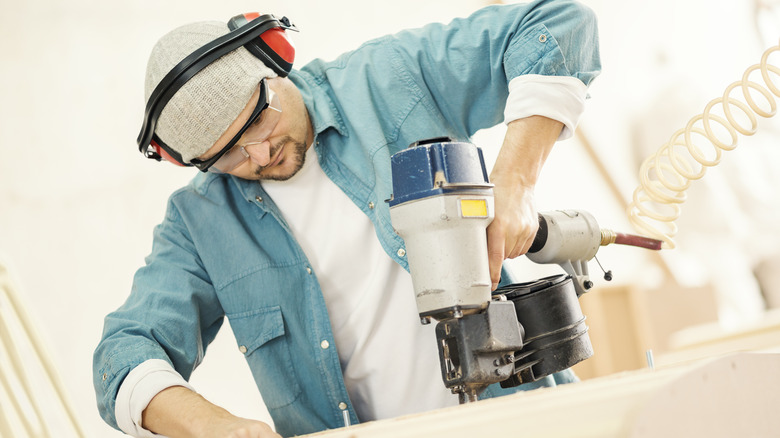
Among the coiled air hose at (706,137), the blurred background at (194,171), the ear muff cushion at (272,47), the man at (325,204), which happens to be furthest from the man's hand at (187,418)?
the blurred background at (194,171)

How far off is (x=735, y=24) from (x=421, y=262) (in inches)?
167

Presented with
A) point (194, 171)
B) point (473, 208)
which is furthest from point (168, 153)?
point (194, 171)

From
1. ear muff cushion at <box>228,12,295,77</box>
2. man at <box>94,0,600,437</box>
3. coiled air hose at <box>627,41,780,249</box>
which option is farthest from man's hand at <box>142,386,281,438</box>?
coiled air hose at <box>627,41,780,249</box>

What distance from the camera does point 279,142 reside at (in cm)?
156

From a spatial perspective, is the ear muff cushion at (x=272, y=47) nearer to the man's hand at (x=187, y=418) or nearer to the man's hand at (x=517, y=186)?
the man's hand at (x=517, y=186)

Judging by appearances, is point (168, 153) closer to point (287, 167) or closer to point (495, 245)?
point (287, 167)

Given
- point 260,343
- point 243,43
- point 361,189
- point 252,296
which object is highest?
point 243,43

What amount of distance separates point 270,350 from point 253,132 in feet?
1.62

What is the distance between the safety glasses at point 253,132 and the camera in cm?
147

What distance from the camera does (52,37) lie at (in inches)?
118

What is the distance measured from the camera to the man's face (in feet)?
4.82

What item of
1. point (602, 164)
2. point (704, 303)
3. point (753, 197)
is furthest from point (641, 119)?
point (704, 303)

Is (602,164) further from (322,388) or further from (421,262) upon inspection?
(421,262)

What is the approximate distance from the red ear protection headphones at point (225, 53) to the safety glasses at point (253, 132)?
0.06 m
